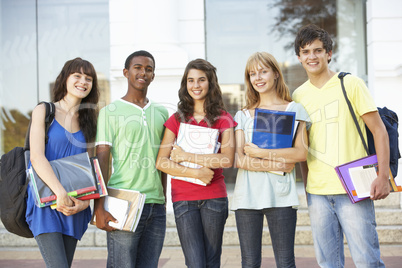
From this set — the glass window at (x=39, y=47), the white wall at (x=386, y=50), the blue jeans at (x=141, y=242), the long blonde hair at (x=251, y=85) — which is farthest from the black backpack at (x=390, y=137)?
the glass window at (x=39, y=47)

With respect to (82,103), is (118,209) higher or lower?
lower

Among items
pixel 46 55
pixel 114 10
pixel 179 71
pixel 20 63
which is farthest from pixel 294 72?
pixel 20 63

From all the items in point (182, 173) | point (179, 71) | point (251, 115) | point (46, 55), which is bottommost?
point (182, 173)

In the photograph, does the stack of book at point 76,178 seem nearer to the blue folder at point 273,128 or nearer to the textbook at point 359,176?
the blue folder at point 273,128

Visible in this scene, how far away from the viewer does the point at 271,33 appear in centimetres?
761

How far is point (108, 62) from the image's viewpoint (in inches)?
304

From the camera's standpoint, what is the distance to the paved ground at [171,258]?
490 centimetres

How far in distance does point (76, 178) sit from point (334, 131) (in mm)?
1856

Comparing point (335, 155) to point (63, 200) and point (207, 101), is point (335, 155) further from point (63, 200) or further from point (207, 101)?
point (63, 200)

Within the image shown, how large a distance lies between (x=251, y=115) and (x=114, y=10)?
4161 millimetres

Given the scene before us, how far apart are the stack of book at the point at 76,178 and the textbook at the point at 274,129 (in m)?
1.19

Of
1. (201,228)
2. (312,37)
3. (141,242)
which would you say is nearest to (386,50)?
(312,37)

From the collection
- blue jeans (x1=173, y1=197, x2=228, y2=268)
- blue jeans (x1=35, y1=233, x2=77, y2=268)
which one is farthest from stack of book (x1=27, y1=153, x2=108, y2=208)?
blue jeans (x1=173, y1=197, x2=228, y2=268)

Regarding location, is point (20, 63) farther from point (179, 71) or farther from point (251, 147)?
point (251, 147)
